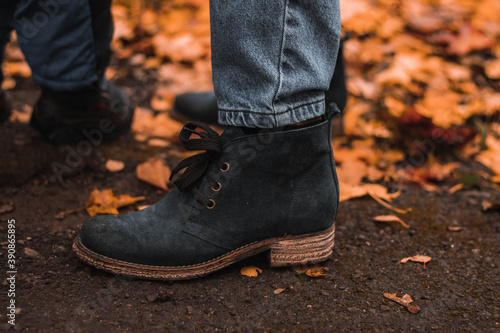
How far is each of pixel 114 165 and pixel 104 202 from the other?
289mm

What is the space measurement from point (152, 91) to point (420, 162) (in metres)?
1.46

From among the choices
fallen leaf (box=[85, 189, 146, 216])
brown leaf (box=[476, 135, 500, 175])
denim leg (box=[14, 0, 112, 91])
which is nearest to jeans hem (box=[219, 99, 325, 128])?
fallen leaf (box=[85, 189, 146, 216])

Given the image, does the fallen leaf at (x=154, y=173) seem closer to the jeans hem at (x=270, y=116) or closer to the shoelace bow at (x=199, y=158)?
the shoelace bow at (x=199, y=158)

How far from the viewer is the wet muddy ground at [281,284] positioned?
0.93 m

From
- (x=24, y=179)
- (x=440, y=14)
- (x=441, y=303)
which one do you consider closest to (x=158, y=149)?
(x=24, y=179)

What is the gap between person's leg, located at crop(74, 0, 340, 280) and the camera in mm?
918

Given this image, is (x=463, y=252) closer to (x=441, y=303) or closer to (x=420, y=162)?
(x=441, y=303)

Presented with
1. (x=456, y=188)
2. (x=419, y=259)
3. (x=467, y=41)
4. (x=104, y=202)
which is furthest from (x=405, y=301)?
(x=467, y=41)

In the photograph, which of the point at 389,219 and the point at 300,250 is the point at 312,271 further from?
the point at 389,219

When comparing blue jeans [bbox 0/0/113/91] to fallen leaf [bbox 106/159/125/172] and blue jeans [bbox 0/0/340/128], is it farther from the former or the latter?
blue jeans [bbox 0/0/340/128]

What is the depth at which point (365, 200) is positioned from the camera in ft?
4.96

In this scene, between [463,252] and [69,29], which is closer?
[463,252]

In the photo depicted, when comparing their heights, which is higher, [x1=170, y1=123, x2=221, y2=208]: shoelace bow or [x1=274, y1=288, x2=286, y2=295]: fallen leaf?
Result: [x1=170, y1=123, x2=221, y2=208]: shoelace bow

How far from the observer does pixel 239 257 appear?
108cm
